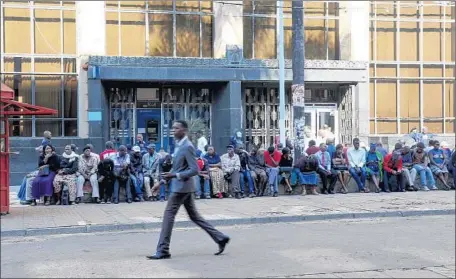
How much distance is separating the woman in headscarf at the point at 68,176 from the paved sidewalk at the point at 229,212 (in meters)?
0.53

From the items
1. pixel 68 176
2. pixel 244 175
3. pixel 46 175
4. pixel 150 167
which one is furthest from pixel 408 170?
pixel 46 175

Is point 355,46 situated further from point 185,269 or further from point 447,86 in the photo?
point 185,269

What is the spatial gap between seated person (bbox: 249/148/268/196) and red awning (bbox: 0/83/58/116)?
595cm

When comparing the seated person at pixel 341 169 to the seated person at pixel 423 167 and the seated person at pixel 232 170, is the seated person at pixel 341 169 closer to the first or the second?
the seated person at pixel 423 167

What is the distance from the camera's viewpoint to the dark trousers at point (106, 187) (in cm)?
1700

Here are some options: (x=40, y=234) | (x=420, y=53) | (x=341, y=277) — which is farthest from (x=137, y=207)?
(x=420, y=53)

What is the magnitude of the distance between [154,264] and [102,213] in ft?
A: 20.0

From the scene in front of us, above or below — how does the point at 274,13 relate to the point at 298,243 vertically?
above

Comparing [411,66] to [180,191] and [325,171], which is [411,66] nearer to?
[325,171]

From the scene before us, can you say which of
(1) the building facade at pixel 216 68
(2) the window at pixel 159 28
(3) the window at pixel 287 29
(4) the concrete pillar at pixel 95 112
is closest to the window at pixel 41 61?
(1) the building facade at pixel 216 68

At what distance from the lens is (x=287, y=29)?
2473cm

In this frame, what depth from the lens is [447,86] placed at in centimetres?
2634

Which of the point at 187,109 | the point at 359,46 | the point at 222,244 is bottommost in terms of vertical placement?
the point at 222,244

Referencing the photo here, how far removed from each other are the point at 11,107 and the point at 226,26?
10739 mm
